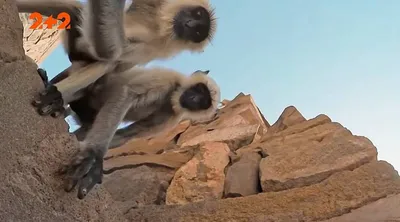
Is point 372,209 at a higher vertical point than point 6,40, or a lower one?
higher

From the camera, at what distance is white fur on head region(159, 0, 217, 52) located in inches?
141

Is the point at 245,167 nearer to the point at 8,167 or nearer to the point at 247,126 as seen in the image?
the point at 247,126

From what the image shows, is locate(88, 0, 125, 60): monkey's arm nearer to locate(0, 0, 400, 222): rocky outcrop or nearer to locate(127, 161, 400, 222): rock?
locate(0, 0, 400, 222): rocky outcrop

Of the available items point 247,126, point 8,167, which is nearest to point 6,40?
point 8,167

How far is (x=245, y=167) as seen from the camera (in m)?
4.18

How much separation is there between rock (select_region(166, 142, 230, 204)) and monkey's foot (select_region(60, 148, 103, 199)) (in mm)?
1347

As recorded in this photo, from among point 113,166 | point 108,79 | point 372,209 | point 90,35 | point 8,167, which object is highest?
point 372,209

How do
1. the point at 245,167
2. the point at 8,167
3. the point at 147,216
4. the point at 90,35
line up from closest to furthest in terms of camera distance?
the point at 8,167, the point at 90,35, the point at 147,216, the point at 245,167

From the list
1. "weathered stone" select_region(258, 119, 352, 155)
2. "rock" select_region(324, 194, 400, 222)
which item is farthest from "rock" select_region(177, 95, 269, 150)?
"rock" select_region(324, 194, 400, 222)

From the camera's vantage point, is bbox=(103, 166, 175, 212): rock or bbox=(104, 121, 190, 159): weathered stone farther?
bbox=(104, 121, 190, 159): weathered stone

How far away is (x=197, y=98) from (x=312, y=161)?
783mm

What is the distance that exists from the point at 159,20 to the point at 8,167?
141 cm

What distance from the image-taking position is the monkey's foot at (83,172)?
8.94ft

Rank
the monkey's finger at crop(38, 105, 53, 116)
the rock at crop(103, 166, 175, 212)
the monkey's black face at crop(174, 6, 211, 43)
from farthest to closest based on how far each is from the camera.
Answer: the rock at crop(103, 166, 175, 212), the monkey's black face at crop(174, 6, 211, 43), the monkey's finger at crop(38, 105, 53, 116)
